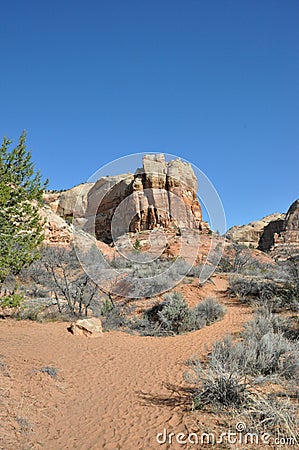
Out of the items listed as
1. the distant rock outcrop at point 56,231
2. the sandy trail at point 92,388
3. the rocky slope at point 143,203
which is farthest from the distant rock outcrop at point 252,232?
the sandy trail at point 92,388

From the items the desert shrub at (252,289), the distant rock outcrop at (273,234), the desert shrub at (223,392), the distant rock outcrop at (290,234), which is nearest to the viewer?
the desert shrub at (223,392)

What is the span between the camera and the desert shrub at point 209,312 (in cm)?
1066

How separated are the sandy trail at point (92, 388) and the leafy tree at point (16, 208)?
212 centimetres

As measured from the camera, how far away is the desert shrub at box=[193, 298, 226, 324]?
10.7m

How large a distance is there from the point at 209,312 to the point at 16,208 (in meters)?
7.69

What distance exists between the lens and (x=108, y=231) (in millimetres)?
38969

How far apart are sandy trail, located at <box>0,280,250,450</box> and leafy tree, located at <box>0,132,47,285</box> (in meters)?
2.12

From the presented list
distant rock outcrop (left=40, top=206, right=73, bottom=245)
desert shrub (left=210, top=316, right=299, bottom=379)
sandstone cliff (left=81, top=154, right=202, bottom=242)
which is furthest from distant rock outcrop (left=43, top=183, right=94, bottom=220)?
desert shrub (left=210, top=316, right=299, bottom=379)

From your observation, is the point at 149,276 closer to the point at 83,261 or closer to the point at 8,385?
the point at 83,261

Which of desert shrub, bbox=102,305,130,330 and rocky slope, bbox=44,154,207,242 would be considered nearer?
desert shrub, bbox=102,305,130,330

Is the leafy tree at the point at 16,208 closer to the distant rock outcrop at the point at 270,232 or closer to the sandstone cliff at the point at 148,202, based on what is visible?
the sandstone cliff at the point at 148,202

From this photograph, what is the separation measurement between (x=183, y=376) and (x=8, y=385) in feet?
10.3

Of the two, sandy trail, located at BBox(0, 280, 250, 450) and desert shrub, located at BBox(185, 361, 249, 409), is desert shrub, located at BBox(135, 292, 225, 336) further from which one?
desert shrub, located at BBox(185, 361, 249, 409)

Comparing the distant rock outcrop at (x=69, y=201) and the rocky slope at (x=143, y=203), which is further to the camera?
the distant rock outcrop at (x=69, y=201)
